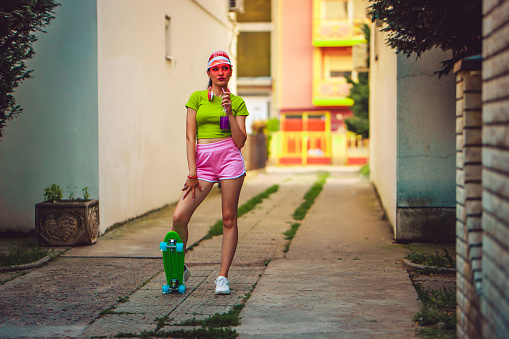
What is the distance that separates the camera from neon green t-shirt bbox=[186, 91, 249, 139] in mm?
5281

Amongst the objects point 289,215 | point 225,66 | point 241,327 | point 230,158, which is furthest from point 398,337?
point 289,215

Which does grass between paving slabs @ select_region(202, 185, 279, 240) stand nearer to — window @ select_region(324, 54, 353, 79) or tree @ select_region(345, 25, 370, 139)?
tree @ select_region(345, 25, 370, 139)

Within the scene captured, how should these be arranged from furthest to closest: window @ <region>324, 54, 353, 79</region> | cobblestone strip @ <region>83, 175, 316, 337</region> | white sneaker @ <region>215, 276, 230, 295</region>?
1. window @ <region>324, 54, 353, 79</region>
2. white sneaker @ <region>215, 276, 230, 295</region>
3. cobblestone strip @ <region>83, 175, 316, 337</region>

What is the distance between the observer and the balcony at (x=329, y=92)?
3209 cm

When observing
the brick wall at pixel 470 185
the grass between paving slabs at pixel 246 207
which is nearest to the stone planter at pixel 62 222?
the grass between paving slabs at pixel 246 207

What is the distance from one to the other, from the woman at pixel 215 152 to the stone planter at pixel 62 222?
8.46 feet

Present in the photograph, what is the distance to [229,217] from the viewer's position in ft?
17.5

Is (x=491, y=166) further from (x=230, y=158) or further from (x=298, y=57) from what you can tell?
(x=298, y=57)

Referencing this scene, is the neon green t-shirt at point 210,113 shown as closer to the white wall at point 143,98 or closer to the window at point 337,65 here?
the white wall at point 143,98

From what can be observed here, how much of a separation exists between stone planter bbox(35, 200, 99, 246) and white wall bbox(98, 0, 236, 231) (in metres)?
0.91

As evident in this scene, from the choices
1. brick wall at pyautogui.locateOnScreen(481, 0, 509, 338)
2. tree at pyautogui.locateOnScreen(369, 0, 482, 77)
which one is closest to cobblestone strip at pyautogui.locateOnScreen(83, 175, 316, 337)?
brick wall at pyautogui.locateOnScreen(481, 0, 509, 338)

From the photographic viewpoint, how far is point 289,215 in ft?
35.2

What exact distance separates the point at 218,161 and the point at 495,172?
253cm

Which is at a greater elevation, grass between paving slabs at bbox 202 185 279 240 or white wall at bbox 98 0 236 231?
white wall at bbox 98 0 236 231
